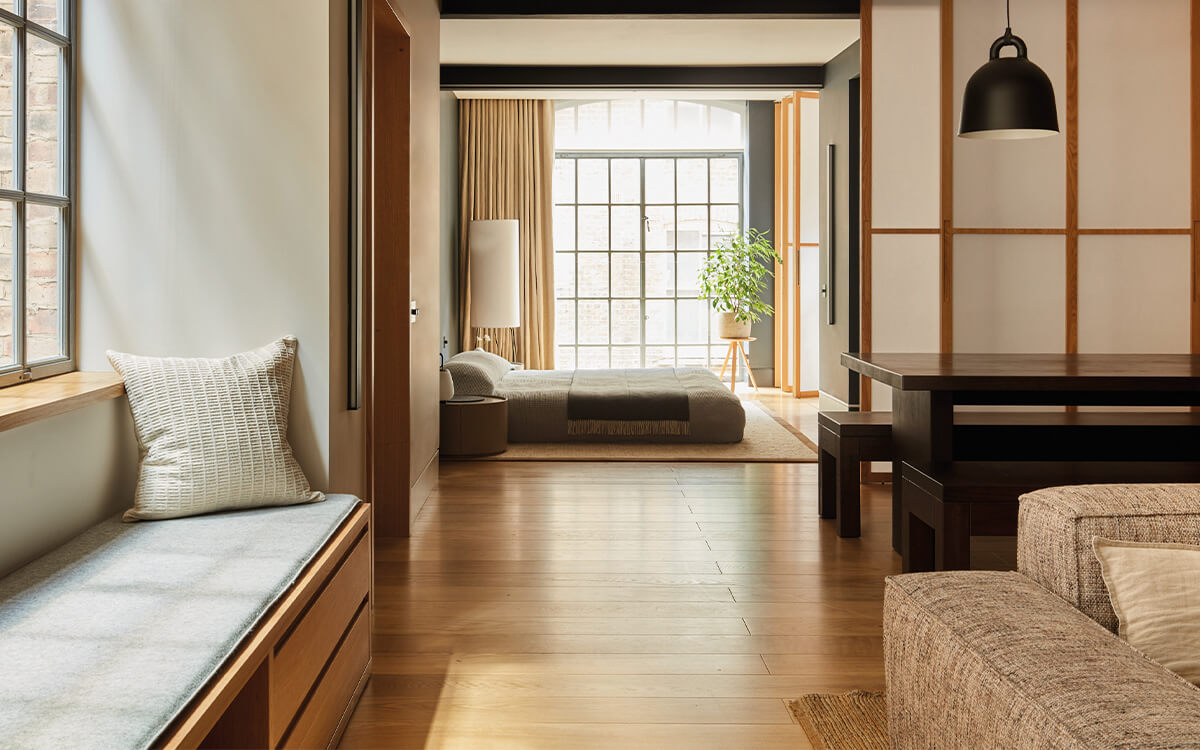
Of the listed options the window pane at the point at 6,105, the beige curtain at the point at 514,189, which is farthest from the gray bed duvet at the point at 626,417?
the window pane at the point at 6,105

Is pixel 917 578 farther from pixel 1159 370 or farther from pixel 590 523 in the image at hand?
pixel 590 523

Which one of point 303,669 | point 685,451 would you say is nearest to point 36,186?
point 303,669

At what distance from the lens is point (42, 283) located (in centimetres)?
240

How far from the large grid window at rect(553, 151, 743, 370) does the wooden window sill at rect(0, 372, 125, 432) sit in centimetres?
768

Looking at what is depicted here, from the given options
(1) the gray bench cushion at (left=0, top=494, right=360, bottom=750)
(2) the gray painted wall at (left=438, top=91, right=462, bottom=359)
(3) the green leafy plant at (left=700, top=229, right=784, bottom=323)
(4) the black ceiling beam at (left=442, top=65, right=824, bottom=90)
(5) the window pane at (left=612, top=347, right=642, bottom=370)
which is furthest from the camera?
(5) the window pane at (left=612, top=347, right=642, bottom=370)

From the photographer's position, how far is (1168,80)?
500 cm

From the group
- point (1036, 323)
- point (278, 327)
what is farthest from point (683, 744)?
point (1036, 323)

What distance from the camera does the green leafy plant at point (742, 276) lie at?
9.33 meters

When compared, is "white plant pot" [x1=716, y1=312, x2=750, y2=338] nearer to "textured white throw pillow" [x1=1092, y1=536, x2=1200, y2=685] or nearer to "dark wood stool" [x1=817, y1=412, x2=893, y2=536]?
"dark wood stool" [x1=817, y1=412, x2=893, y2=536]

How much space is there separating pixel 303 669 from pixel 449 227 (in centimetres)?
732

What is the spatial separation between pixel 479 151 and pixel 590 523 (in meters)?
5.96

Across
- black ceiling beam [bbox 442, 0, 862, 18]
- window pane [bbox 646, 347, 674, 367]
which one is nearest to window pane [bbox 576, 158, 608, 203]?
window pane [bbox 646, 347, 674, 367]

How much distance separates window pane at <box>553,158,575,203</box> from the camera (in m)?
9.92

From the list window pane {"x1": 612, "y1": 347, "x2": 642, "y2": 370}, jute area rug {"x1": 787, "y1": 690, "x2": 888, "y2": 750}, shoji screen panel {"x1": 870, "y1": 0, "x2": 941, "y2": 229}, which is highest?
shoji screen panel {"x1": 870, "y1": 0, "x2": 941, "y2": 229}
